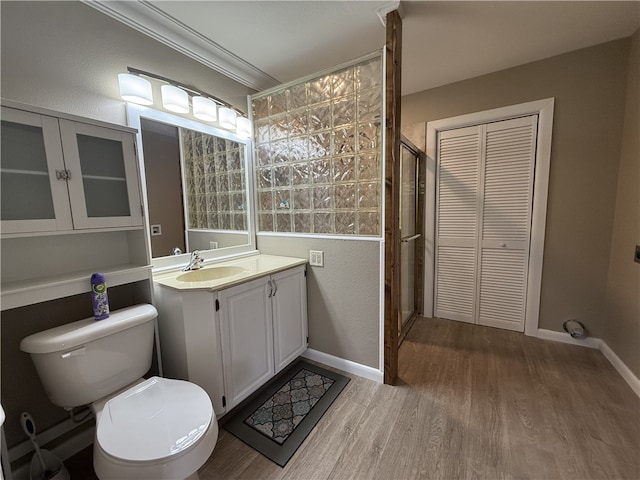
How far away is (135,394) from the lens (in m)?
1.14

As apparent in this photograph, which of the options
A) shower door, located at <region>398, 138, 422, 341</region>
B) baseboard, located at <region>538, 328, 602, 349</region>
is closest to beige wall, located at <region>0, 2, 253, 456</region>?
shower door, located at <region>398, 138, 422, 341</region>

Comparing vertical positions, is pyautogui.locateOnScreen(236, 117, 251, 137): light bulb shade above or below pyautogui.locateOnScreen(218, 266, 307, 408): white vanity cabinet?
above

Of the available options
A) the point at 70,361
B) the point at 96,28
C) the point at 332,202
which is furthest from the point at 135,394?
the point at 96,28

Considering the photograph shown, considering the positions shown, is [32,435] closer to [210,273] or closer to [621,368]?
[210,273]

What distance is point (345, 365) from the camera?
1978mm

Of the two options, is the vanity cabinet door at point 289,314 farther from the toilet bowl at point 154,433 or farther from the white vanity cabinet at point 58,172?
the white vanity cabinet at point 58,172

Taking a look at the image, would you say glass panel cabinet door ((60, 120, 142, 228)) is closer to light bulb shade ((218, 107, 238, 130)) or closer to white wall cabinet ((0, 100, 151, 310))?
white wall cabinet ((0, 100, 151, 310))

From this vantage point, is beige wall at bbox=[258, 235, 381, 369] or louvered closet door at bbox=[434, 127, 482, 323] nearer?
beige wall at bbox=[258, 235, 381, 369]

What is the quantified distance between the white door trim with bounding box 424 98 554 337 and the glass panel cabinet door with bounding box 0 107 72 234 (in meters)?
2.76

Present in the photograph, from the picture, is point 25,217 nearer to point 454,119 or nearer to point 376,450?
point 376,450

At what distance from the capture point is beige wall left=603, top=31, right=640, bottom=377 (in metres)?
1.76

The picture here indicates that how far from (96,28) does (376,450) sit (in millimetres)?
2643

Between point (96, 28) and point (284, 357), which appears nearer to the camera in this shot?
point (96, 28)

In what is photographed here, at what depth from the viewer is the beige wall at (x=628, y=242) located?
1.76 m
